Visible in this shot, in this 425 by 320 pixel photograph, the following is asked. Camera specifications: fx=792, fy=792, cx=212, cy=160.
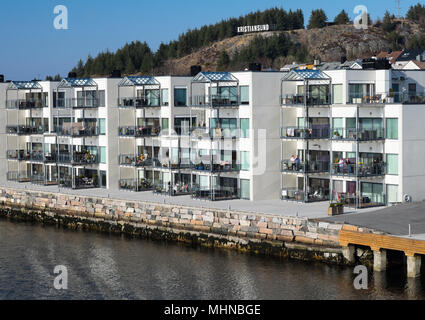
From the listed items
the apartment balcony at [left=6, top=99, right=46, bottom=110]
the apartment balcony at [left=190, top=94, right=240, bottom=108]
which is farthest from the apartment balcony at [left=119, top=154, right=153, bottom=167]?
the apartment balcony at [left=6, top=99, right=46, bottom=110]

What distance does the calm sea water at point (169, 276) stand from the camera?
146 ft

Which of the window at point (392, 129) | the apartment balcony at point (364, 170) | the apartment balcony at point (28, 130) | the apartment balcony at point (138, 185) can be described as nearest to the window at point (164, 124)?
the apartment balcony at point (138, 185)

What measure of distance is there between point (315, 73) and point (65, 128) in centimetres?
2780

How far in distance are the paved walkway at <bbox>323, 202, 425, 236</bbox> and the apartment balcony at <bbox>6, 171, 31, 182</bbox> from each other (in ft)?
136

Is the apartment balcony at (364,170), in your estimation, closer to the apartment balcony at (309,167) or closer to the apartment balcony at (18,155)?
the apartment balcony at (309,167)

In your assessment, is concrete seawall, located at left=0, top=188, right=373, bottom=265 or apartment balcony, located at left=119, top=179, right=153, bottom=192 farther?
apartment balcony, located at left=119, top=179, right=153, bottom=192

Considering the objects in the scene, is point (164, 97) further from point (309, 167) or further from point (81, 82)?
point (309, 167)

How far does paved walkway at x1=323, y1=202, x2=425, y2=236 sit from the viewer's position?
158 feet

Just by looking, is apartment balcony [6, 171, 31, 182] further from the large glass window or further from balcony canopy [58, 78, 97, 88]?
the large glass window

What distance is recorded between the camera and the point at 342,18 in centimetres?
18650
